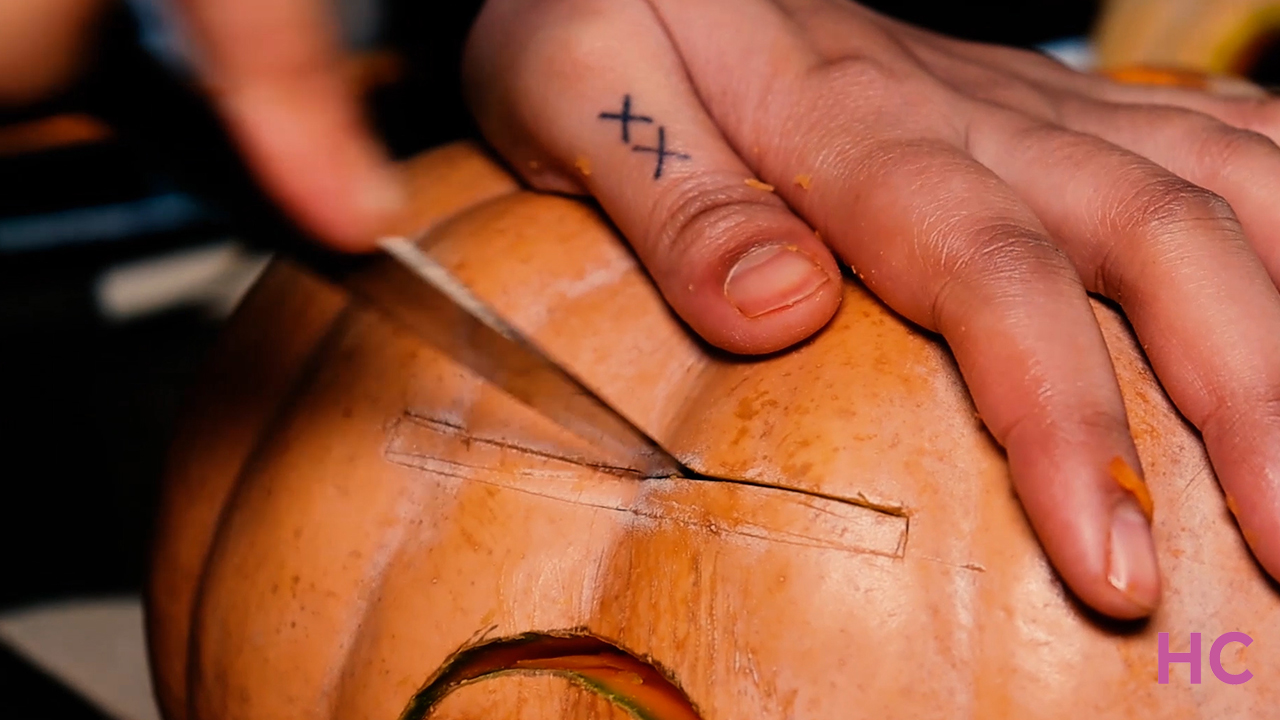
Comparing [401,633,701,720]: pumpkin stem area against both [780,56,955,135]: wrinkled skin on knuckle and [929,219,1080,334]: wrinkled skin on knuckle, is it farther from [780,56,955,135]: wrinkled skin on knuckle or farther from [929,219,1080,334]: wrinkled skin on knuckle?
[780,56,955,135]: wrinkled skin on knuckle

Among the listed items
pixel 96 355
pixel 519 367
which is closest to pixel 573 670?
pixel 519 367

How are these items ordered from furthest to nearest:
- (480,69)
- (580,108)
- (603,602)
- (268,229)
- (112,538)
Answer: (112,538)
(480,69)
(580,108)
(603,602)
(268,229)

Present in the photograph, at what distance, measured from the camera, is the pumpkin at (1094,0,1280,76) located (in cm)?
170

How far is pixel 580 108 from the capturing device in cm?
89

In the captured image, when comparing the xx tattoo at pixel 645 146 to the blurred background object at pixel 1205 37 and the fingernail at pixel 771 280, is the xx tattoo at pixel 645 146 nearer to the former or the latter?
the fingernail at pixel 771 280

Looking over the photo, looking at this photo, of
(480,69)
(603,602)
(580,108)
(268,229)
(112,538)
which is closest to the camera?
(268,229)

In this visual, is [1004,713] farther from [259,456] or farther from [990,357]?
[259,456]

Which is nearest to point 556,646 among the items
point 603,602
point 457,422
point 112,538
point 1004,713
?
point 603,602

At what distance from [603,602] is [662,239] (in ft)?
0.88

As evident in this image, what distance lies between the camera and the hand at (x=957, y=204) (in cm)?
65

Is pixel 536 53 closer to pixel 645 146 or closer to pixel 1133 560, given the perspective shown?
pixel 645 146

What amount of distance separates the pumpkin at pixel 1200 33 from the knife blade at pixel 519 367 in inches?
50.7

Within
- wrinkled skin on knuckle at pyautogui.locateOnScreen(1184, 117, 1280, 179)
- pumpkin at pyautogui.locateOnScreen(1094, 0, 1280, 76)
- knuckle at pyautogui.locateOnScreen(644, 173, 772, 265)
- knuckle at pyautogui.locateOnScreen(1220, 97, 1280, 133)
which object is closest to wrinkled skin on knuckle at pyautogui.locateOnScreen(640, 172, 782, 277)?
knuckle at pyautogui.locateOnScreen(644, 173, 772, 265)

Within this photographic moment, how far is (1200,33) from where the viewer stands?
5.68 ft
